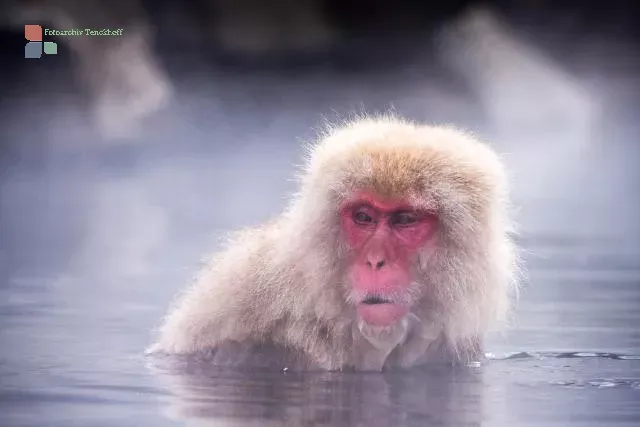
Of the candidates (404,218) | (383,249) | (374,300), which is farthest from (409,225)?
(374,300)

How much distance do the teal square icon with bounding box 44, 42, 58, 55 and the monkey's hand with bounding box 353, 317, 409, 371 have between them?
1.98 metres

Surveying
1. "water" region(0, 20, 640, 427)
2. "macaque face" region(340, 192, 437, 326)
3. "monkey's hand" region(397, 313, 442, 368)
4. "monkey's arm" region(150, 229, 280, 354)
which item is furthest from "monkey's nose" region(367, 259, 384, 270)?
"water" region(0, 20, 640, 427)

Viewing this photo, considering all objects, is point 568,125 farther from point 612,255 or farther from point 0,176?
point 0,176

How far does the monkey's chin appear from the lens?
382cm

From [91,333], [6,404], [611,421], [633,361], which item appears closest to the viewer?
[611,421]

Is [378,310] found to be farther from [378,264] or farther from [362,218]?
[362,218]

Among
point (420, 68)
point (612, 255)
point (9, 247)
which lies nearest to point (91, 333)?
point (9, 247)

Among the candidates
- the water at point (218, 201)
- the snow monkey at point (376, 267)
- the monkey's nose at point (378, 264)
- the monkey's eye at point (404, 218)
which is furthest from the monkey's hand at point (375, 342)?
the water at point (218, 201)

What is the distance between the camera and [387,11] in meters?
5.55

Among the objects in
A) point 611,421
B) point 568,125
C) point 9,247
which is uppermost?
point 568,125

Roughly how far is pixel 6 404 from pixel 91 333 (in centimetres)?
78

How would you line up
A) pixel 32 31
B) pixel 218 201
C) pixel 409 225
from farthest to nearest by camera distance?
pixel 218 201, pixel 32 31, pixel 409 225

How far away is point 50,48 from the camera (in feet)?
17.1

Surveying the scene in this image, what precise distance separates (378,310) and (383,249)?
185mm
